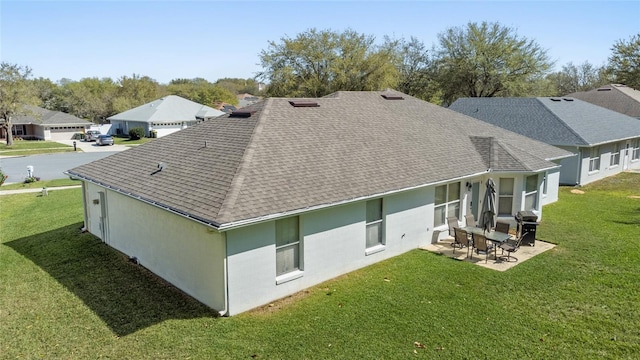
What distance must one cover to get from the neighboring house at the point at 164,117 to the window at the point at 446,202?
4756 cm

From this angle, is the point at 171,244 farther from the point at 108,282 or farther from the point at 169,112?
the point at 169,112

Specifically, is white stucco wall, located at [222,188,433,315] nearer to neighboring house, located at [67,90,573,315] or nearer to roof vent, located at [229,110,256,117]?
neighboring house, located at [67,90,573,315]

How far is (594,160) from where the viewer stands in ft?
95.0

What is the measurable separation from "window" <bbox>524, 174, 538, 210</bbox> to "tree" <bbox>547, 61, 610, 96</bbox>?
81.5 m

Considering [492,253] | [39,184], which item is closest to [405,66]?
[39,184]

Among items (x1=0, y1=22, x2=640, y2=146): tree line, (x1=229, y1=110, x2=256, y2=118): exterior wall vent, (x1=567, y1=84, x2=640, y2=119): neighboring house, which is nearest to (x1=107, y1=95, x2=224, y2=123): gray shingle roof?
(x1=0, y1=22, x2=640, y2=146): tree line

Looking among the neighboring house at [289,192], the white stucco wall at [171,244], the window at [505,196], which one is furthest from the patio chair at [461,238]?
the white stucco wall at [171,244]

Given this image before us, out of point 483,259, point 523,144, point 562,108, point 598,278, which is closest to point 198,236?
point 483,259

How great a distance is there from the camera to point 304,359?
340 inches

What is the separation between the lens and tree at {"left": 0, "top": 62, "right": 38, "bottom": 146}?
52250 mm

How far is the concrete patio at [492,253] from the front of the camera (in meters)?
13.7

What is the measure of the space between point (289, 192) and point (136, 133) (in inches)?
2053

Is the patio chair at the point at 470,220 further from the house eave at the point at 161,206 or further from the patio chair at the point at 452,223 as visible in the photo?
the house eave at the point at 161,206

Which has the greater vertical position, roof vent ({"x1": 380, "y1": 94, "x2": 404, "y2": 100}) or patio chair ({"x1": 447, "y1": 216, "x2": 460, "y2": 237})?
roof vent ({"x1": 380, "y1": 94, "x2": 404, "y2": 100})
